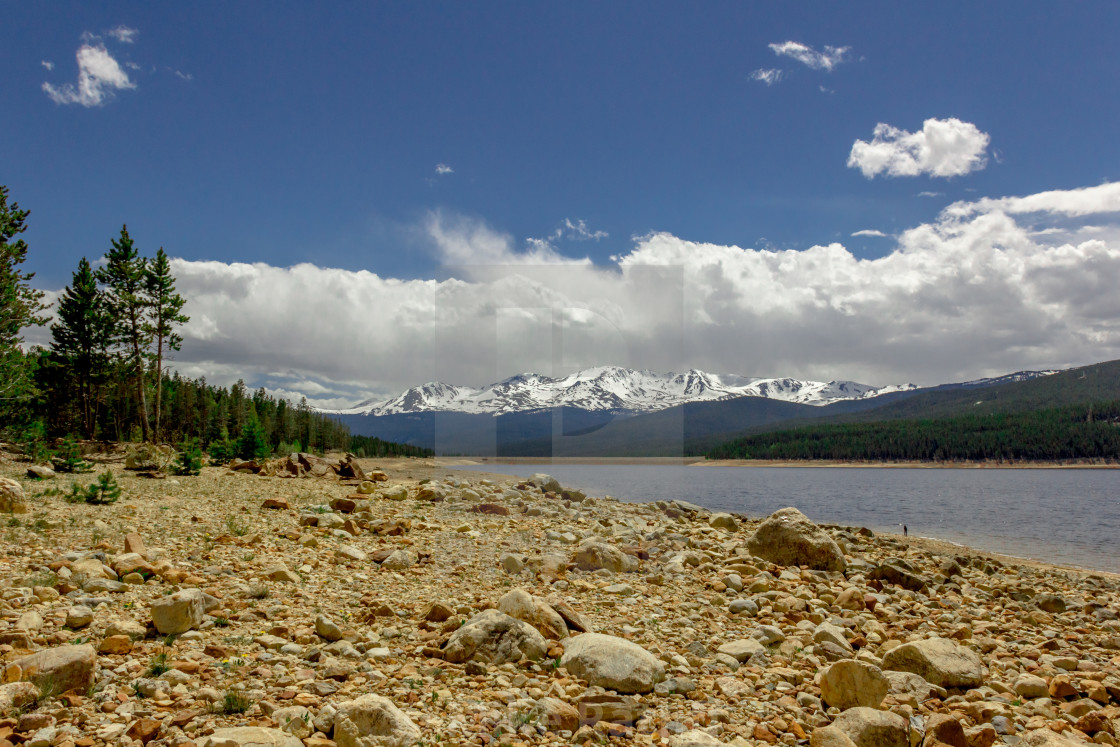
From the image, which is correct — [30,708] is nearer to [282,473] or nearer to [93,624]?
[93,624]

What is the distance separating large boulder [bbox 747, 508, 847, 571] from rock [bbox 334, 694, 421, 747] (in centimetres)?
Result: 1144

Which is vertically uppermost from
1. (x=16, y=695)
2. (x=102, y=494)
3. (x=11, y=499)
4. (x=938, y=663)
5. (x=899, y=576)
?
(x=11, y=499)

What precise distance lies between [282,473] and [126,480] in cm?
624

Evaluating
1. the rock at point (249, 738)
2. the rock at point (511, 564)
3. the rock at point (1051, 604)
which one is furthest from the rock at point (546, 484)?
the rock at point (249, 738)

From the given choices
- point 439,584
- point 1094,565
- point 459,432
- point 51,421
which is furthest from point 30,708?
point 51,421

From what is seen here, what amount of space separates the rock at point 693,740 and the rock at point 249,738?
3308mm

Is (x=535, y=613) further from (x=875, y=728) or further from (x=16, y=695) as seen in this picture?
(x=16, y=695)

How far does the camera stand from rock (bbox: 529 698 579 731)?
18.8 ft

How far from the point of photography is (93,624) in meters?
6.80

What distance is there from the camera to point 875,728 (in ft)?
19.5

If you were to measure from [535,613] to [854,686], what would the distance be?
13.1 ft

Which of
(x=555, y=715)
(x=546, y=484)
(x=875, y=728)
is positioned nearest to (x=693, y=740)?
(x=555, y=715)

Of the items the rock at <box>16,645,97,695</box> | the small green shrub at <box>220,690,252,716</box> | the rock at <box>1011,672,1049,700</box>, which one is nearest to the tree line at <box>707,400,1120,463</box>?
the rock at <box>1011,672,1049,700</box>

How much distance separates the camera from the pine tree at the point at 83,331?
40.8m
